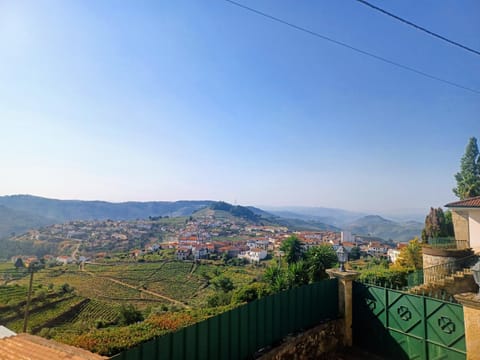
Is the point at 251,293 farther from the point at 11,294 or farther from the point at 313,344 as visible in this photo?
the point at 11,294

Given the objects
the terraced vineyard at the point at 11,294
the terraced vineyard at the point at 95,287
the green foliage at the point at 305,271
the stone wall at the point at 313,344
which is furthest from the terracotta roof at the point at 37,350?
the terraced vineyard at the point at 95,287

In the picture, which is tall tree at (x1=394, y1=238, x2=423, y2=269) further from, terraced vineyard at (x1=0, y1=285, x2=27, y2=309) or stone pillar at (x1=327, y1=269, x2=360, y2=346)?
terraced vineyard at (x1=0, y1=285, x2=27, y2=309)

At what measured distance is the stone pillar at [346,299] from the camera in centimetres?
621

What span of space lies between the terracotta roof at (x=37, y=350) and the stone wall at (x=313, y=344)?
277 cm

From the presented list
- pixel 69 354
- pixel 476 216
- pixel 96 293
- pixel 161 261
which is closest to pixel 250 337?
pixel 69 354

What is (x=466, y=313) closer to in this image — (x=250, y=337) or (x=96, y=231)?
(x=250, y=337)

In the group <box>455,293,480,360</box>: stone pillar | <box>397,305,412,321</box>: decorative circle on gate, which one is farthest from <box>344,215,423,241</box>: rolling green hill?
<box>455,293,480,360</box>: stone pillar

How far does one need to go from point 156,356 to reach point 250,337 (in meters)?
1.86

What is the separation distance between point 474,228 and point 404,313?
992 centimetres

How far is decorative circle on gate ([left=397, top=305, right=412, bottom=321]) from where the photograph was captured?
5292mm

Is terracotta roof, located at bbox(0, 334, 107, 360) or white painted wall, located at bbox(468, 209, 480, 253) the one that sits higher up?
white painted wall, located at bbox(468, 209, 480, 253)

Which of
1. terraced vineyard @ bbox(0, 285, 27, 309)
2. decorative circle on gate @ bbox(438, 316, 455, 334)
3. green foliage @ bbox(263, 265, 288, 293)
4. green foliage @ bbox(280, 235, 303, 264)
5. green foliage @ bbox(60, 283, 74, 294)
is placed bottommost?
green foliage @ bbox(60, 283, 74, 294)

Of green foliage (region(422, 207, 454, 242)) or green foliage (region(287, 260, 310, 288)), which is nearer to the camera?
green foliage (region(287, 260, 310, 288))

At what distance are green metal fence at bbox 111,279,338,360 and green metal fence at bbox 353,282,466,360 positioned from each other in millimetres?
658
